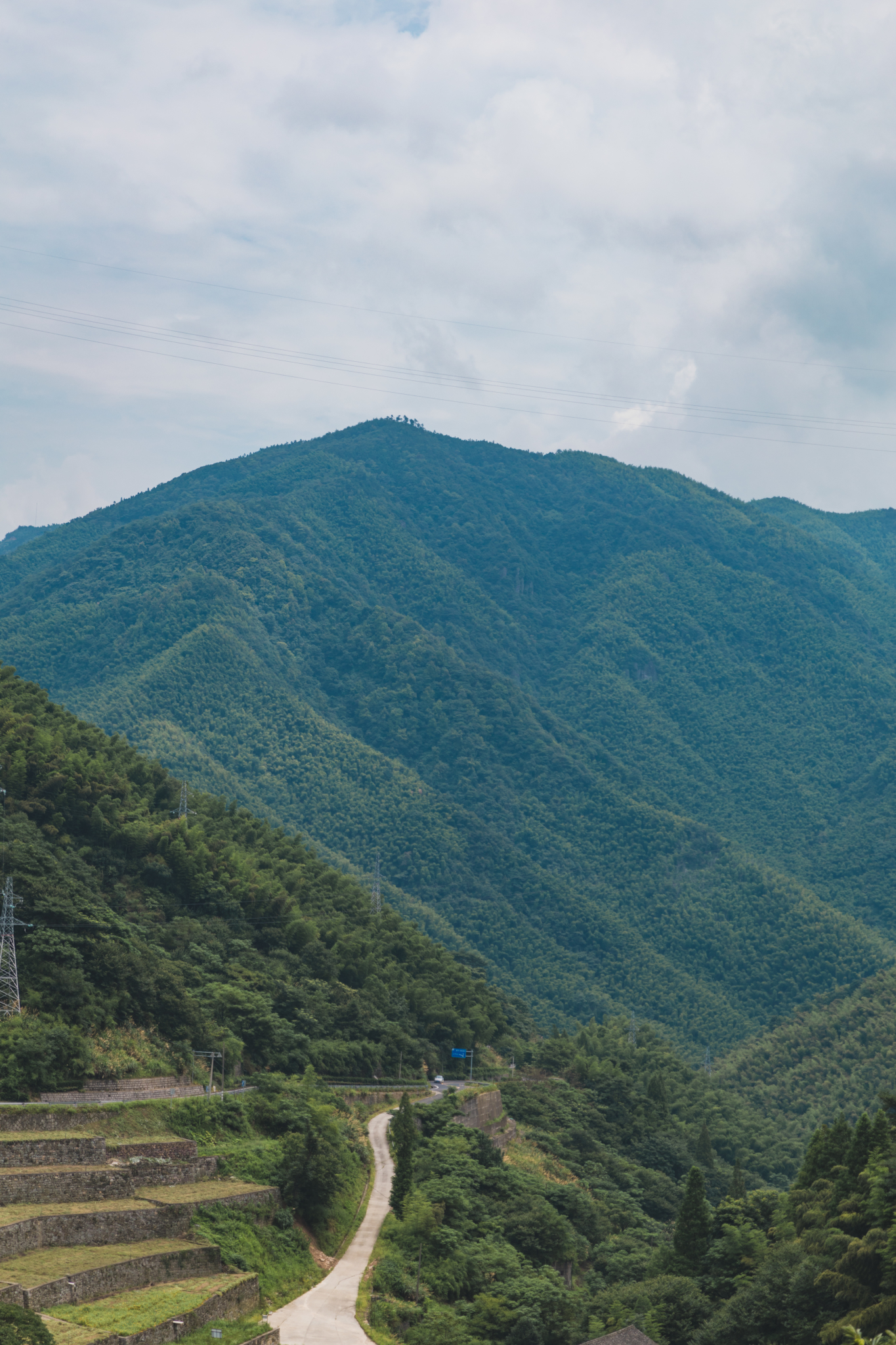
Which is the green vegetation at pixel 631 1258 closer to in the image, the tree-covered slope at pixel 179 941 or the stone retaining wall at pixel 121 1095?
the stone retaining wall at pixel 121 1095

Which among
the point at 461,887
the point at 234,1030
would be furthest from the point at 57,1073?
the point at 461,887

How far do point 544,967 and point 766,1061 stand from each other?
3978 centimetres

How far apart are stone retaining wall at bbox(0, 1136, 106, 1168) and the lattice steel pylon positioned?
778cm

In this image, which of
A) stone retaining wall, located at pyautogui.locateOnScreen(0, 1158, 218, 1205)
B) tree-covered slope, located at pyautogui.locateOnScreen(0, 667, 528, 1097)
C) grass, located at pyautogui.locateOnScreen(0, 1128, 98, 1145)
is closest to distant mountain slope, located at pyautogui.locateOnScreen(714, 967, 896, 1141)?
tree-covered slope, located at pyautogui.locateOnScreen(0, 667, 528, 1097)

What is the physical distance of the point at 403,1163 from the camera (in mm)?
→ 46188

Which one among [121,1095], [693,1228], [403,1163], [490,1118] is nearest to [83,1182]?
[121,1095]

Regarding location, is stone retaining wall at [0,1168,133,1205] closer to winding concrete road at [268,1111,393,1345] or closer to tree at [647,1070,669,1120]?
winding concrete road at [268,1111,393,1345]

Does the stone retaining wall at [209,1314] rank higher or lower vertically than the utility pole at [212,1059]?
lower

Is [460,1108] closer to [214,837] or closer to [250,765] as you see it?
[214,837]

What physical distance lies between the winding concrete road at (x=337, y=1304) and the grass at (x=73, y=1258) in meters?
3.18

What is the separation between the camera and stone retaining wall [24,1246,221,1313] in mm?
27938

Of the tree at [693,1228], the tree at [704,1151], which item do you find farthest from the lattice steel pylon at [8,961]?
the tree at [704,1151]

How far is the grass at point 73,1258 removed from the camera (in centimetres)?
2847

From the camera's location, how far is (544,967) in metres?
162
